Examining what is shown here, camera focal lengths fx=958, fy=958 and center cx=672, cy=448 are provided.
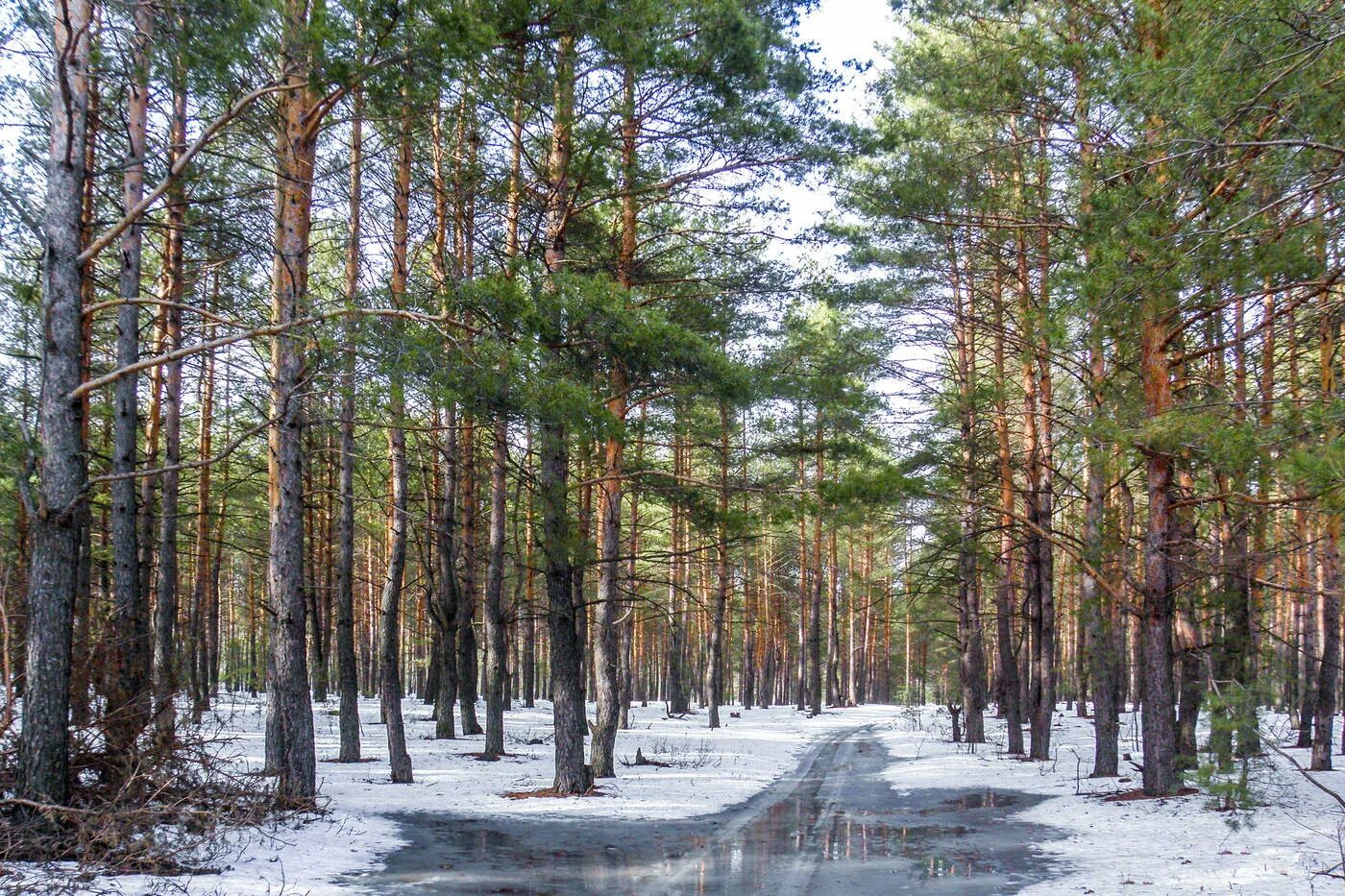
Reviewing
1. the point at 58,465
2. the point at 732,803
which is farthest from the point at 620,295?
the point at 732,803

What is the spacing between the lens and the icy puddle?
8.43m

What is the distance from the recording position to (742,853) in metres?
10.1

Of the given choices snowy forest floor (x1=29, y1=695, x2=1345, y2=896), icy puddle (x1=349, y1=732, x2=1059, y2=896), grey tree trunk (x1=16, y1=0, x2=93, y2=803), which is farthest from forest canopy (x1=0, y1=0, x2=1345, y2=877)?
icy puddle (x1=349, y1=732, x2=1059, y2=896)

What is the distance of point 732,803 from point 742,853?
427 centimetres

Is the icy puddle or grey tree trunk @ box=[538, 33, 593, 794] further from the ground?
grey tree trunk @ box=[538, 33, 593, 794]

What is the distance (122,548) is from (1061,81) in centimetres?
1269

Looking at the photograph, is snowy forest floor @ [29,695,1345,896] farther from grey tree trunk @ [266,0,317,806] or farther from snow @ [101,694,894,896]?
grey tree trunk @ [266,0,317,806]

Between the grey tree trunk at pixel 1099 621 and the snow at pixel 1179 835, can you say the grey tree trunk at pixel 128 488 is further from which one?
the grey tree trunk at pixel 1099 621

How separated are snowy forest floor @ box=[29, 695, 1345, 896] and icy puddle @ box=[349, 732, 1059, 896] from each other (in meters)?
0.43

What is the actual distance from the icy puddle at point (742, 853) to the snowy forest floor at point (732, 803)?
1.42ft

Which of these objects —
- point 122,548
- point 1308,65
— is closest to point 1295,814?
point 1308,65

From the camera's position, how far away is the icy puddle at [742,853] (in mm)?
8430

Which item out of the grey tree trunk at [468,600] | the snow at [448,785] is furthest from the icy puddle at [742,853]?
the grey tree trunk at [468,600]

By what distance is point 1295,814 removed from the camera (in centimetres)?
1135
